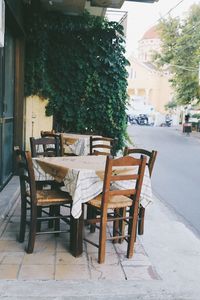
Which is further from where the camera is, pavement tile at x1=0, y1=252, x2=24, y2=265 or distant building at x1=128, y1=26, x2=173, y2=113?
distant building at x1=128, y1=26, x2=173, y2=113

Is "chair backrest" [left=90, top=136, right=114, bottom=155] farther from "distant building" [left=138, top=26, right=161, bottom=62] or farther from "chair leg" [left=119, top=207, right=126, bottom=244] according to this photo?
"distant building" [left=138, top=26, right=161, bottom=62]

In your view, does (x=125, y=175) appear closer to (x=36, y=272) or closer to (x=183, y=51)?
(x=36, y=272)

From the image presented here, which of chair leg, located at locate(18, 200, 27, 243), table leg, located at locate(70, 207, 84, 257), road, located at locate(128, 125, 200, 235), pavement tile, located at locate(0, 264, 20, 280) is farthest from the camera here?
road, located at locate(128, 125, 200, 235)

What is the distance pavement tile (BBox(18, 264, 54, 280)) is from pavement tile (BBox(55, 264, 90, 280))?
0.19 feet

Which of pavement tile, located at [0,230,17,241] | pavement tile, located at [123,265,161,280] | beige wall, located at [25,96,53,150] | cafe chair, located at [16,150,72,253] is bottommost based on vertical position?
pavement tile, located at [123,265,161,280]

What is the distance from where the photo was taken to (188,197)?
6.57m

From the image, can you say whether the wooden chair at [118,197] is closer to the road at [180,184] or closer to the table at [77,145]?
the road at [180,184]

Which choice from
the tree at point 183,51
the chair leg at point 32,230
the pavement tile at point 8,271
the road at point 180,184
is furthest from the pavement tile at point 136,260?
the tree at point 183,51

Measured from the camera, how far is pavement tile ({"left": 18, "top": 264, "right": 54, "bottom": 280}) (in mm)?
3061

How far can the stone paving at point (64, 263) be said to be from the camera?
123 inches

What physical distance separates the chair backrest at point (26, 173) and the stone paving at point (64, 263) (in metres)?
0.50

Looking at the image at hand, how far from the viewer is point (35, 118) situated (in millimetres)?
7742

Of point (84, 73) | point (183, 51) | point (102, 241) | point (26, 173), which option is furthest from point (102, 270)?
point (183, 51)

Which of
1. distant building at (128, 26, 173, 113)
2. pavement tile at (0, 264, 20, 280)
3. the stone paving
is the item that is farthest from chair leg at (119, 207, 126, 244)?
distant building at (128, 26, 173, 113)
